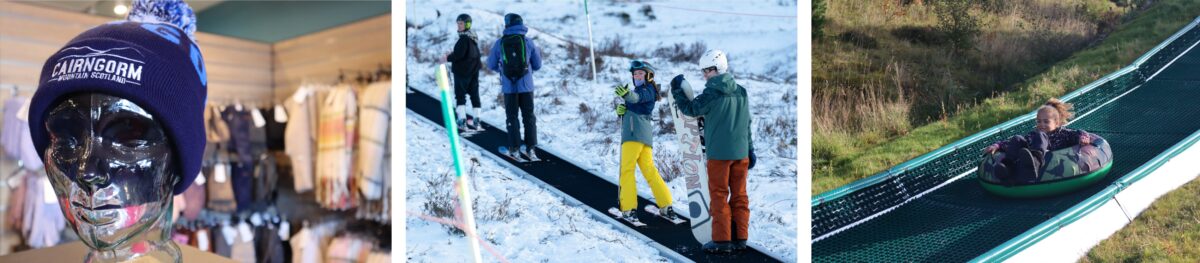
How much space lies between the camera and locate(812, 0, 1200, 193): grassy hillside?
2.88m

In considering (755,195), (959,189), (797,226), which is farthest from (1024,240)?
(755,195)

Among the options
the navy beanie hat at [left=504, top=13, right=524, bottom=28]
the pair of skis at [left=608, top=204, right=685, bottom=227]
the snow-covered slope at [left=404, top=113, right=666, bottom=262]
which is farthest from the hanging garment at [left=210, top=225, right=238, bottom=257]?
the pair of skis at [left=608, top=204, right=685, bottom=227]

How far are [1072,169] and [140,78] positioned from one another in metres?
3.07

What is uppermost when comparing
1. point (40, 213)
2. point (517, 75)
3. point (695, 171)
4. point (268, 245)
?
point (517, 75)

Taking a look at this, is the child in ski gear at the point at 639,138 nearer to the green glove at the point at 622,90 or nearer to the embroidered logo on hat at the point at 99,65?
the green glove at the point at 622,90

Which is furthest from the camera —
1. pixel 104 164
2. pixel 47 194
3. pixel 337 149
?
pixel 337 149

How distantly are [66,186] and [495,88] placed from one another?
196cm

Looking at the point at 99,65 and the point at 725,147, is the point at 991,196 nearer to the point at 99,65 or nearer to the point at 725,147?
the point at 725,147

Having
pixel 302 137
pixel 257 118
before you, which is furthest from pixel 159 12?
pixel 257 118

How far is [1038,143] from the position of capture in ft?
9.28

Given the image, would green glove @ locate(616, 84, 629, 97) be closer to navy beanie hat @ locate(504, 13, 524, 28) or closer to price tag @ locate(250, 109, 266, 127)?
navy beanie hat @ locate(504, 13, 524, 28)

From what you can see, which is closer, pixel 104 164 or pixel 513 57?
pixel 104 164

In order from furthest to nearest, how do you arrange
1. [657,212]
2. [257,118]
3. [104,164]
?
1. [257,118]
2. [657,212]
3. [104,164]

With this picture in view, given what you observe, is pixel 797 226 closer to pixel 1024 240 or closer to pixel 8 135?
pixel 1024 240
